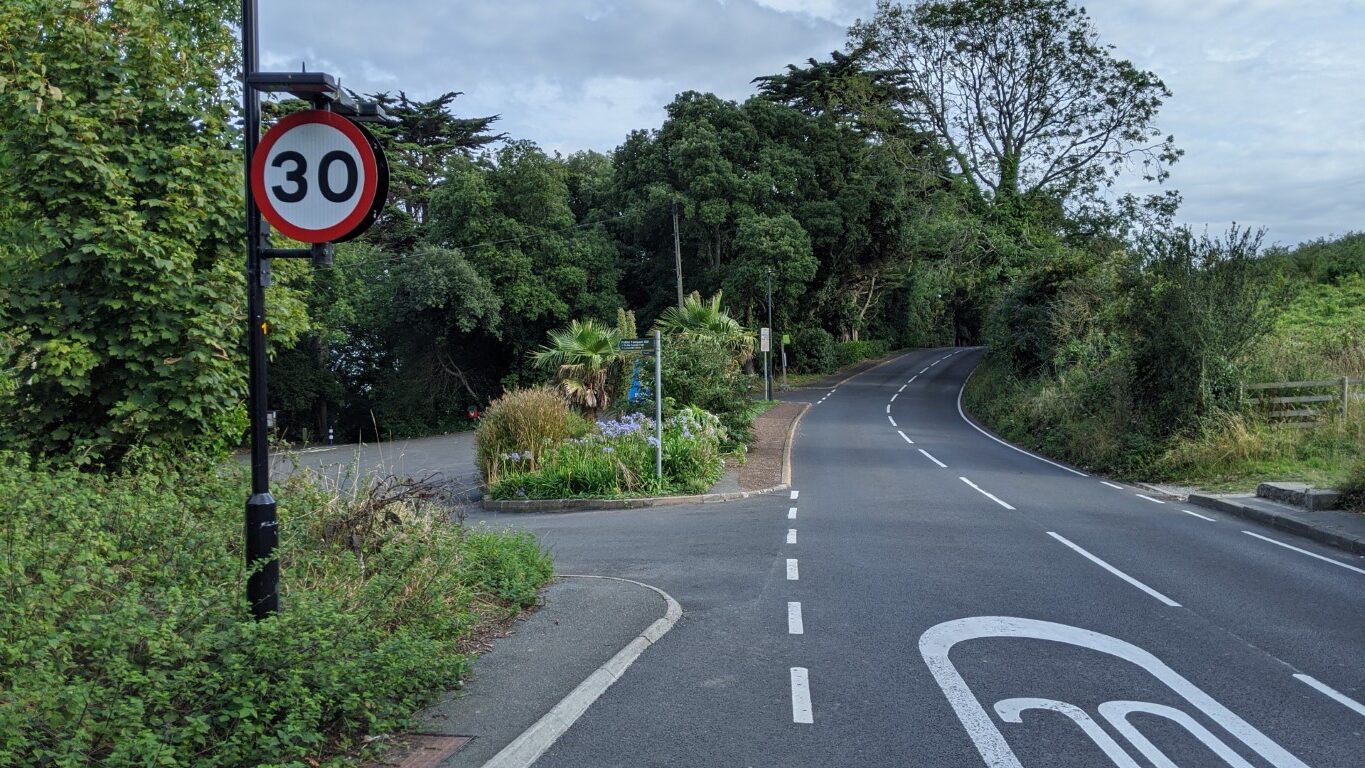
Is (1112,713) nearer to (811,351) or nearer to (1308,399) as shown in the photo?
(1308,399)

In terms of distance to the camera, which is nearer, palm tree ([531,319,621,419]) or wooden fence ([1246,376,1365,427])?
wooden fence ([1246,376,1365,427])

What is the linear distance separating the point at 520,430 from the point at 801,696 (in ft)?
44.0

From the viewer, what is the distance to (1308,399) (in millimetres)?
19844

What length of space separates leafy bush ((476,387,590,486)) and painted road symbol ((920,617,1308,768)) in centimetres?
1216

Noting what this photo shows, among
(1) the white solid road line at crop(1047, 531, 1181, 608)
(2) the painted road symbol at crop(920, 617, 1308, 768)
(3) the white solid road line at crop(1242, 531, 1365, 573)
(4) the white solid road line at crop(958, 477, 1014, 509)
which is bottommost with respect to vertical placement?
(3) the white solid road line at crop(1242, 531, 1365, 573)

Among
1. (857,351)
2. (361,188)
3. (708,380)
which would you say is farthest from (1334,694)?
(857,351)

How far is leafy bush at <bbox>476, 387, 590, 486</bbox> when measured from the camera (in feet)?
59.9

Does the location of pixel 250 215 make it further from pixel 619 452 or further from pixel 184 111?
pixel 619 452

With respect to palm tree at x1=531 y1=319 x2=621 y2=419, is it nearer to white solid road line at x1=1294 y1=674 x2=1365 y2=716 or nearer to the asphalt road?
the asphalt road

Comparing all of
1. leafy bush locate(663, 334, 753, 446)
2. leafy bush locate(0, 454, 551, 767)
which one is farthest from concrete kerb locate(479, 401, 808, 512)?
leafy bush locate(0, 454, 551, 767)

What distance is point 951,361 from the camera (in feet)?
217

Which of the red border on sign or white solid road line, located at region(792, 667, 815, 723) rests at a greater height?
the red border on sign

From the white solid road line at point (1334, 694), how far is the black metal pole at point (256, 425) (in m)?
6.04

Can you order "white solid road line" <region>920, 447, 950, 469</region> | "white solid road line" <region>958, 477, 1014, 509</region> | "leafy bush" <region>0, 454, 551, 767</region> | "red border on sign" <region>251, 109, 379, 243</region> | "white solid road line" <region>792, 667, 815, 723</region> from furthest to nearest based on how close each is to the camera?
"white solid road line" <region>920, 447, 950, 469</region>, "white solid road line" <region>958, 477, 1014, 509</region>, "white solid road line" <region>792, 667, 815, 723</region>, "red border on sign" <region>251, 109, 379, 243</region>, "leafy bush" <region>0, 454, 551, 767</region>
